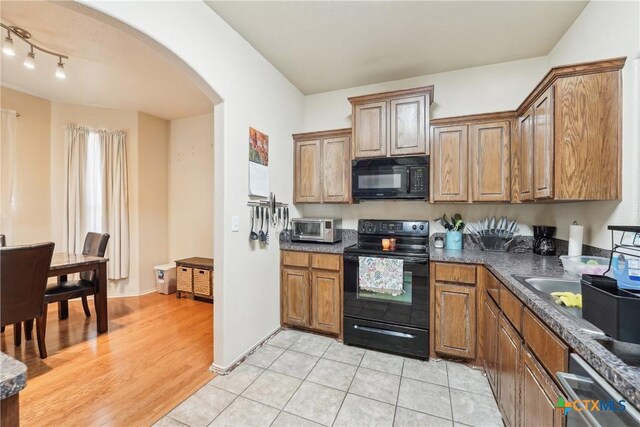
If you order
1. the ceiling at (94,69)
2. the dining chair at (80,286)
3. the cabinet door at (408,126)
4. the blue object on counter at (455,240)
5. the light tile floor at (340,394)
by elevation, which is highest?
the ceiling at (94,69)

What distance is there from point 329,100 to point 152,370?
3293 mm

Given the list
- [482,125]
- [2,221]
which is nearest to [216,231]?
[482,125]

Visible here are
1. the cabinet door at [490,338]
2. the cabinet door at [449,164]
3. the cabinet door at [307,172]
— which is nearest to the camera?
the cabinet door at [490,338]

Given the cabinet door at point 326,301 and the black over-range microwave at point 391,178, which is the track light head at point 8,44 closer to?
the black over-range microwave at point 391,178

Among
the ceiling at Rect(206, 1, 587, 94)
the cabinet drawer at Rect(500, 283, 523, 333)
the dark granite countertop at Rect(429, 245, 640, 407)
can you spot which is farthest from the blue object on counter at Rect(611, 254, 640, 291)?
the ceiling at Rect(206, 1, 587, 94)

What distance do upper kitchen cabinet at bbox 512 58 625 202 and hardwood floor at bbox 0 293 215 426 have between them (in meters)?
2.80

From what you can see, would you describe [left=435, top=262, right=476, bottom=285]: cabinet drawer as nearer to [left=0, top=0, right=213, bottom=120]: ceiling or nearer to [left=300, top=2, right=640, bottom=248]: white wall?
[left=300, top=2, right=640, bottom=248]: white wall

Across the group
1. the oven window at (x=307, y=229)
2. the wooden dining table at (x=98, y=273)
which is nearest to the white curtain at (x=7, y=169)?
the wooden dining table at (x=98, y=273)

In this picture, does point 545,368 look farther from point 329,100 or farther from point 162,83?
point 162,83

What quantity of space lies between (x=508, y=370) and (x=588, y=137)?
1.42 meters

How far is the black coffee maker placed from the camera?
2.21 m

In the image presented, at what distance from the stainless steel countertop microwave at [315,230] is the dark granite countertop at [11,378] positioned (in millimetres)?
2380

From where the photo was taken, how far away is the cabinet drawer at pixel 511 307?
131cm

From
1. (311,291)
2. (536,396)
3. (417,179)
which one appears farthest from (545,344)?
(311,291)
